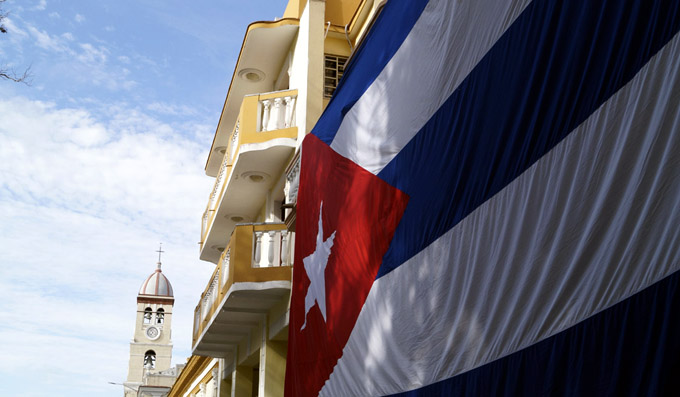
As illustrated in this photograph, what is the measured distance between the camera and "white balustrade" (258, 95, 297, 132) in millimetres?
13844

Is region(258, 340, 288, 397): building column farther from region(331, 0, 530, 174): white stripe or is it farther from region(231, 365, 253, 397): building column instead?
region(331, 0, 530, 174): white stripe

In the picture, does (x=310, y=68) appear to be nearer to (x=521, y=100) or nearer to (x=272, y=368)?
(x=272, y=368)

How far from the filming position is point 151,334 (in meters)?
72.4

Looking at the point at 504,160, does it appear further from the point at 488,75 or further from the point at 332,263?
the point at 332,263

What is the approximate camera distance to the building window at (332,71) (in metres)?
14.3

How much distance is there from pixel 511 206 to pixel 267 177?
35.8 feet

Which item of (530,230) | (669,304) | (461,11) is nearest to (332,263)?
(461,11)

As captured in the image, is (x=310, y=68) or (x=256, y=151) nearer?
(x=310, y=68)

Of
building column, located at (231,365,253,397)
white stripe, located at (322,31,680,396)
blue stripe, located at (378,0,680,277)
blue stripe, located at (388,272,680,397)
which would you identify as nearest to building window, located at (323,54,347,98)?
building column, located at (231,365,253,397)

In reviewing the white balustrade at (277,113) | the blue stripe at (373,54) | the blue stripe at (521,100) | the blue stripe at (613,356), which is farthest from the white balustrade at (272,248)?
the blue stripe at (613,356)

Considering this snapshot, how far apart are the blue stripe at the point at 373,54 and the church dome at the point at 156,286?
69009mm

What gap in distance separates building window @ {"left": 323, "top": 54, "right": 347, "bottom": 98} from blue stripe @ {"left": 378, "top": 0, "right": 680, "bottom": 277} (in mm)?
7675

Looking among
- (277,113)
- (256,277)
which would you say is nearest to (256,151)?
(277,113)

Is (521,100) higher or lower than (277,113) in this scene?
lower
